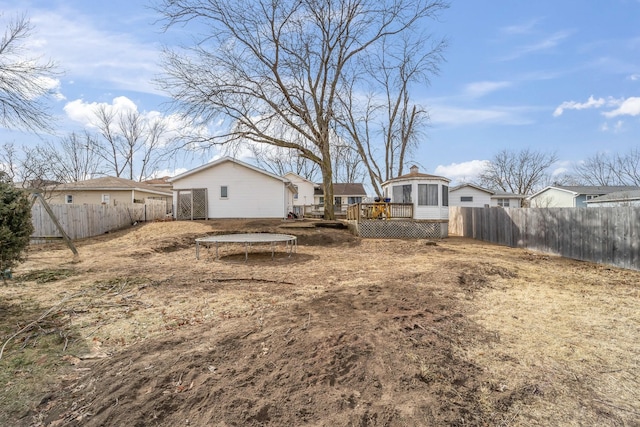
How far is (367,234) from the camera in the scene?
54.5 feet

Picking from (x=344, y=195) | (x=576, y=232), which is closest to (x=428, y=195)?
(x=576, y=232)

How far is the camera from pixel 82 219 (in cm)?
1733

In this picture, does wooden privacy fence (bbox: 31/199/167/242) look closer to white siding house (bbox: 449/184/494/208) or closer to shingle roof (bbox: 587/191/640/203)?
white siding house (bbox: 449/184/494/208)

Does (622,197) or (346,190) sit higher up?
(346,190)

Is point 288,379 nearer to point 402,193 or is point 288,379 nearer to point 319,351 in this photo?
point 319,351

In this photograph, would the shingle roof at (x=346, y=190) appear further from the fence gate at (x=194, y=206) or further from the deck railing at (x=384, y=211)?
the deck railing at (x=384, y=211)

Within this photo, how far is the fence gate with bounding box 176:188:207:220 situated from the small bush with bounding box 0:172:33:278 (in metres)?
16.7

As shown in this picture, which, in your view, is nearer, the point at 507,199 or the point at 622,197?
the point at 622,197

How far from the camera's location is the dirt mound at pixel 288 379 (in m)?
2.45

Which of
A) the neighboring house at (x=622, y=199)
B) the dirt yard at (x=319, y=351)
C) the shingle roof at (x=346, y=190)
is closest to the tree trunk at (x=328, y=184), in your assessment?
the dirt yard at (x=319, y=351)

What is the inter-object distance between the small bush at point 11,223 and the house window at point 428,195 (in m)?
16.8

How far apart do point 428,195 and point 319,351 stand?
16.5 m

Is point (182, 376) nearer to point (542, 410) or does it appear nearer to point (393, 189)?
point (542, 410)

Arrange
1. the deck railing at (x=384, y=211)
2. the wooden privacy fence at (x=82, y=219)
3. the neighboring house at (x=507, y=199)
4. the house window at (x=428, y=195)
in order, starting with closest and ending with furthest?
the wooden privacy fence at (x=82, y=219) < the deck railing at (x=384, y=211) < the house window at (x=428, y=195) < the neighboring house at (x=507, y=199)
